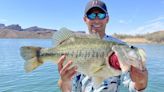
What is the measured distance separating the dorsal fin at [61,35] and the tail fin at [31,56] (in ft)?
0.91

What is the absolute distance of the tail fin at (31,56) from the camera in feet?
12.3

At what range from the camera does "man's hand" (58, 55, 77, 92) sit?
3.69 metres

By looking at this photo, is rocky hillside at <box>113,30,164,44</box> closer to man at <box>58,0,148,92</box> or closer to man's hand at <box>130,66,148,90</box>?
man at <box>58,0,148,92</box>

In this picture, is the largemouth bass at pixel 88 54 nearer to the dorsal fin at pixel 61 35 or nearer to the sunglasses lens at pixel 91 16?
the dorsal fin at pixel 61 35

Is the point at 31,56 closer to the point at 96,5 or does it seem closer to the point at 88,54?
the point at 88,54

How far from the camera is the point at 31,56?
3.77 metres

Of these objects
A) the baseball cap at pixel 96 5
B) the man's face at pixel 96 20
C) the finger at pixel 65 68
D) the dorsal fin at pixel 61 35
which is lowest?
the finger at pixel 65 68

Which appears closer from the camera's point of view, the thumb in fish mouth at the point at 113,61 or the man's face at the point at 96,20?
the thumb in fish mouth at the point at 113,61

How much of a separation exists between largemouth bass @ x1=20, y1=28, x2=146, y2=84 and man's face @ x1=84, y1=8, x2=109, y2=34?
680 millimetres

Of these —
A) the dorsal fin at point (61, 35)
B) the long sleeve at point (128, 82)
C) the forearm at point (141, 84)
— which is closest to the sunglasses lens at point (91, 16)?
the dorsal fin at point (61, 35)

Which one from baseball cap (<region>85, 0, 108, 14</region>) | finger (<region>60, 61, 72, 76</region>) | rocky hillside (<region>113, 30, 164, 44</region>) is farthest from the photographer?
rocky hillside (<region>113, 30, 164, 44</region>)

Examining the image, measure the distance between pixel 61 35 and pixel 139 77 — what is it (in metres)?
1.14

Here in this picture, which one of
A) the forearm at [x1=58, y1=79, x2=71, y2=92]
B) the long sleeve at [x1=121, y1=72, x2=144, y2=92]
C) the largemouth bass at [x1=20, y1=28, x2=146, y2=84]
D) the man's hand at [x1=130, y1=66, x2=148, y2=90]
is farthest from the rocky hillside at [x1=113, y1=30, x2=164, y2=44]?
the largemouth bass at [x1=20, y1=28, x2=146, y2=84]

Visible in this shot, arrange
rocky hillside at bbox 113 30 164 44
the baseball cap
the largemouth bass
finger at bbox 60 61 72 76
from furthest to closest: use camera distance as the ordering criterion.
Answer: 1. rocky hillside at bbox 113 30 164 44
2. the baseball cap
3. finger at bbox 60 61 72 76
4. the largemouth bass
